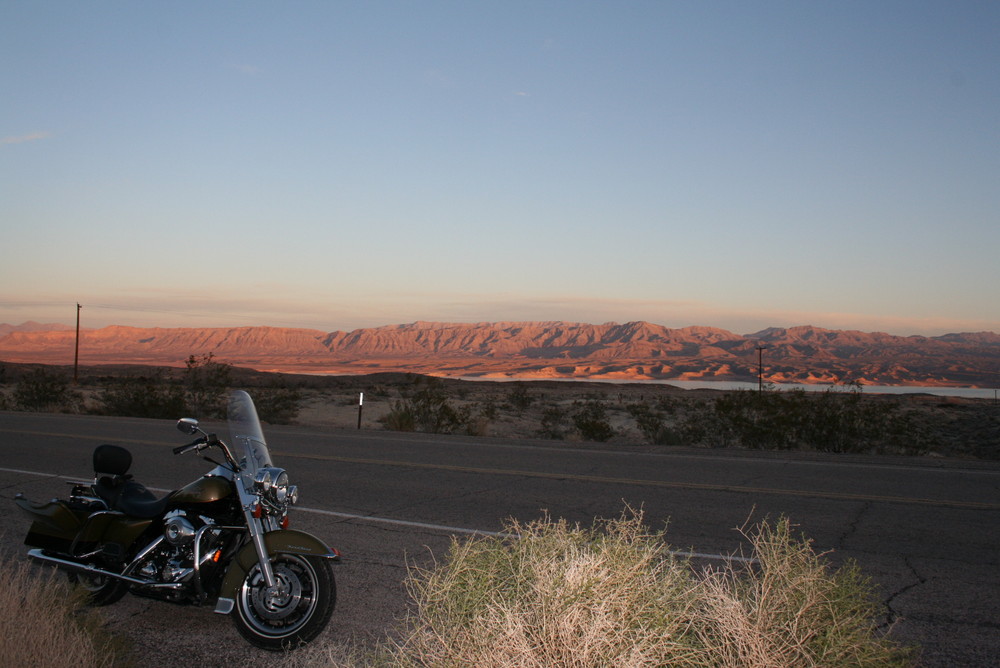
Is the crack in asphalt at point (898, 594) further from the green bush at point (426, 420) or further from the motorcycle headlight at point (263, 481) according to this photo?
the green bush at point (426, 420)

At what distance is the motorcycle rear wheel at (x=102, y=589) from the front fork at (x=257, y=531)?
1.40 meters

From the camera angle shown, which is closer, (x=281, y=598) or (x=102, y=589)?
(x=281, y=598)

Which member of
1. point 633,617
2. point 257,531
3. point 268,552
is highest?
point 633,617

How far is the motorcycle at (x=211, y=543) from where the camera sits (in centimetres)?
513

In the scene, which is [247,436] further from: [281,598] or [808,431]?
[808,431]

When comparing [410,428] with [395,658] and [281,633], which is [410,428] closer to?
[281,633]

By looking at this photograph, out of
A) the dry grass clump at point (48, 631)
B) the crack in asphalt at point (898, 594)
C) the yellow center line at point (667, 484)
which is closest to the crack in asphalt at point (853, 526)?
the yellow center line at point (667, 484)

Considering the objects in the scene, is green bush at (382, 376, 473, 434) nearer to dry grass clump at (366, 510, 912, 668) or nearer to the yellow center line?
the yellow center line

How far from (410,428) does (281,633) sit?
58.3 ft

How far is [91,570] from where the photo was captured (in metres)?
5.68

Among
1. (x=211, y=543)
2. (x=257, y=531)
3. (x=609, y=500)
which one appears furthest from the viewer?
(x=609, y=500)

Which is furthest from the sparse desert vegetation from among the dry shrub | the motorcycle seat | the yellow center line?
the dry shrub

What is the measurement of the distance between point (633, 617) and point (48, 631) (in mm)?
3074

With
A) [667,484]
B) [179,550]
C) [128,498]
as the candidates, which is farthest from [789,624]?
[667,484]
